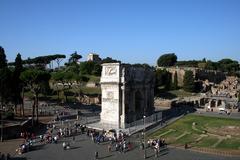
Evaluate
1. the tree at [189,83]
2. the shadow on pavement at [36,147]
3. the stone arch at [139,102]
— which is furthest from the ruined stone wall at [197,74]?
the shadow on pavement at [36,147]

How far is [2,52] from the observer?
77812mm

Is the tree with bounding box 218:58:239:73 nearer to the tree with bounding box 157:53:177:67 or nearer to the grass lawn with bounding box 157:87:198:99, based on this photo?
the tree with bounding box 157:53:177:67

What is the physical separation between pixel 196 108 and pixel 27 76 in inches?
1301

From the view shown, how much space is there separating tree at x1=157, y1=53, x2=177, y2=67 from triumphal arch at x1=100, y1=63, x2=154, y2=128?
81237 mm

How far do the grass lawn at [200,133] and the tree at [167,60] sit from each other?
255ft

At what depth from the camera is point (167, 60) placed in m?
128

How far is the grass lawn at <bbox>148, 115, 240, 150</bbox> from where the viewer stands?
35.4 metres

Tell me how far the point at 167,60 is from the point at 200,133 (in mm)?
89408

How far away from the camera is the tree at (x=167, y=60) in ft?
421

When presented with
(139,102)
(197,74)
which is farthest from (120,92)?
(197,74)

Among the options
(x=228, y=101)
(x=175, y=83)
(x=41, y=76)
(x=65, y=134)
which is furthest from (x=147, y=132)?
(x=175, y=83)

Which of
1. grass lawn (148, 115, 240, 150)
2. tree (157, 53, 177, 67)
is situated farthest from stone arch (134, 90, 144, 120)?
tree (157, 53, 177, 67)

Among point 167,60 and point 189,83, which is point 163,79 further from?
point 167,60

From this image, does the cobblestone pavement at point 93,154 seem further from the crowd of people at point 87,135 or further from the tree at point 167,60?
the tree at point 167,60
